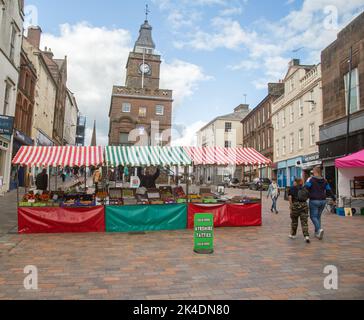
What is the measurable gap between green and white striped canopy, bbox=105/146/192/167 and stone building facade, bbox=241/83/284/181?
30.7 meters

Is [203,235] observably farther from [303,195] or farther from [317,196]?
[317,196]

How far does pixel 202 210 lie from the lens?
33.6 feet

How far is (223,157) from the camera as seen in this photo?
11266 millimetres

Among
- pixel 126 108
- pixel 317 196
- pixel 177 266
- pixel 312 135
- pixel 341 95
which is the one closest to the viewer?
pixel 177 266

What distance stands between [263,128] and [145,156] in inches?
1364

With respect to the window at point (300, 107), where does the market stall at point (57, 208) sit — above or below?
below

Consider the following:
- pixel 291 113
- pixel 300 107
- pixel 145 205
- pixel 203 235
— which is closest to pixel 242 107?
pixel 291 113

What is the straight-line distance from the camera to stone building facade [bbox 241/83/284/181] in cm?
3959

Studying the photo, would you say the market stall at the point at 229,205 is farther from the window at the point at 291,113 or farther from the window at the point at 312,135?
the window at the point at 291,113

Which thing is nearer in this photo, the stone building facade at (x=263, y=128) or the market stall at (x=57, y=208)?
the market stall at (x=57, y=208)

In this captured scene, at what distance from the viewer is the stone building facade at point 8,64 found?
18.3 m

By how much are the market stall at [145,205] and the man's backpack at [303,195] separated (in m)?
3.78

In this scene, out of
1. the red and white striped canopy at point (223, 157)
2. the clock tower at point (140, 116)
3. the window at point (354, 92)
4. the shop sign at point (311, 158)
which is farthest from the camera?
the clock tower at point (140, 116)

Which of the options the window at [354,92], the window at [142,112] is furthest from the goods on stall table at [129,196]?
the window at [142,112]
